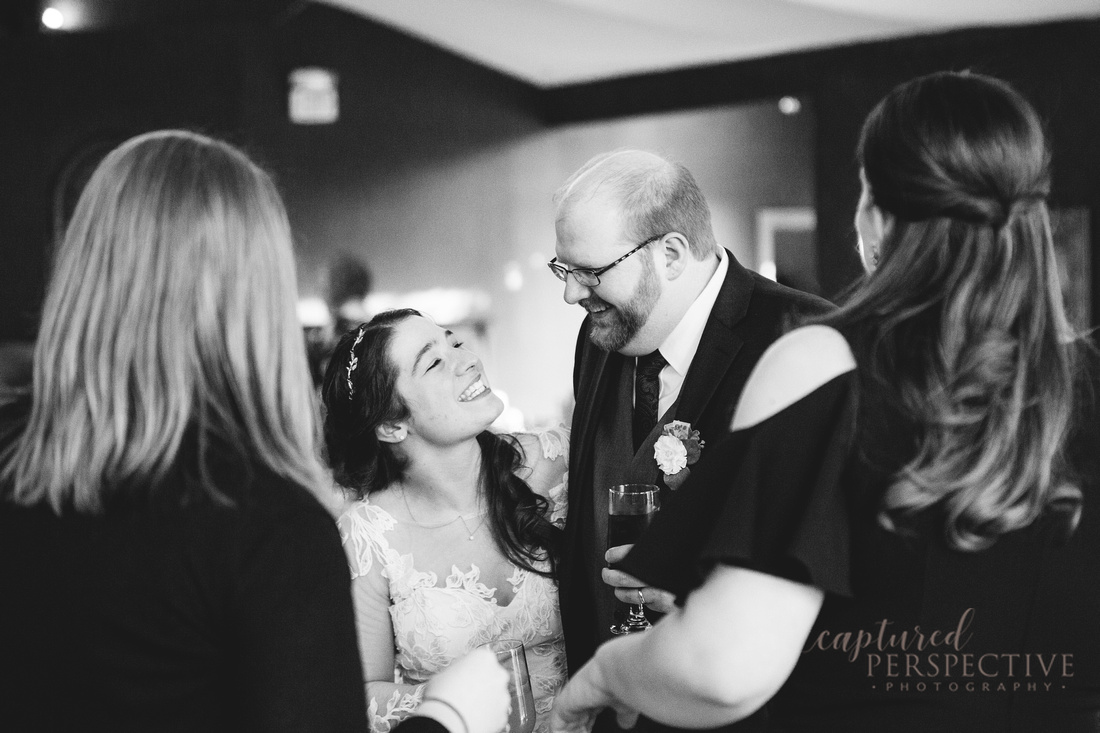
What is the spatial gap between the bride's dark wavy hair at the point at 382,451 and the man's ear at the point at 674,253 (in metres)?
0.56

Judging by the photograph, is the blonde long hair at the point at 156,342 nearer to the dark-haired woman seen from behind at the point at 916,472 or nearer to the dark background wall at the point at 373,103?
the dark-haired woman seen from behind at the point at 916,472

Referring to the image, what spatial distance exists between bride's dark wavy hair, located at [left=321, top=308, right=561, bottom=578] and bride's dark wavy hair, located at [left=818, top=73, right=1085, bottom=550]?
133 centimetres

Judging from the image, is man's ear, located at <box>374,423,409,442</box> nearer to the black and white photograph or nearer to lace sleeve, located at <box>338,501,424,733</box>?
lace sleeve, located at <box>338,501,424,733</box>

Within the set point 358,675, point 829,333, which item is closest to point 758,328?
point 829,333

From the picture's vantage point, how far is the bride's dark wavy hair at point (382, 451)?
2387 millimetres

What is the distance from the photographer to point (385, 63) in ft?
26.9

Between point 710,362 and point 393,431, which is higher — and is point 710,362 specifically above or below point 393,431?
above

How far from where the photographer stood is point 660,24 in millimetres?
7598

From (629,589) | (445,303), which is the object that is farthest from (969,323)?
(445,303)

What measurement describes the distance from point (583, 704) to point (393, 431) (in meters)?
1.15

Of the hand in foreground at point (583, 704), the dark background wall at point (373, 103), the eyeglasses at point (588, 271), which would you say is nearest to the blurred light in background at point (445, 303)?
the dark background wall at point (373, 103)

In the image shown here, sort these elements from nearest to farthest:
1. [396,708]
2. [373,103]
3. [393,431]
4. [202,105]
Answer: [396,708], [393,431], [202,105], [373,103]

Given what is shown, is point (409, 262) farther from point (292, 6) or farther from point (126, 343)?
point (126, 343)

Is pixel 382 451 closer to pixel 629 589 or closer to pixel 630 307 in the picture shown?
pixel 630 307
